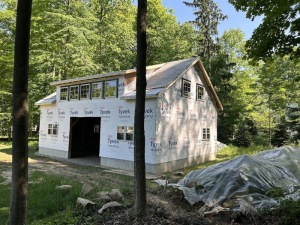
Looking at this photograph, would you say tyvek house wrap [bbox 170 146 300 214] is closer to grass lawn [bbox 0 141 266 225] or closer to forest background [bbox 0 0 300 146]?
grass lawn [bbox 0 141 266 225]

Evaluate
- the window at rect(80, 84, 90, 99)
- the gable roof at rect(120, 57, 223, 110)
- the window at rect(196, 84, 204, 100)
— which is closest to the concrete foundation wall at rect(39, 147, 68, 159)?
the window at rect(80, 84, 90, 99)

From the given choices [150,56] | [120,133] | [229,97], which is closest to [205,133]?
[120,133]

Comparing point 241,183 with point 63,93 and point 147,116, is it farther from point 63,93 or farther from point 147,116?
point 63,93

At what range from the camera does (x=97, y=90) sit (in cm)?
1493

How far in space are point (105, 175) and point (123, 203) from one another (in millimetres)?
4963

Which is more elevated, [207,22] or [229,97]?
[207,22]

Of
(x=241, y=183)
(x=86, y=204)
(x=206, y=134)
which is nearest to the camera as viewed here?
(x=86, y=204)

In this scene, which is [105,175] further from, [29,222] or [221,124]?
[221,124]

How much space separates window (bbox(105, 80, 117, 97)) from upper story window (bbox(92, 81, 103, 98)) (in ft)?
1.43

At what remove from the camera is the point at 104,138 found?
14164 millimetres

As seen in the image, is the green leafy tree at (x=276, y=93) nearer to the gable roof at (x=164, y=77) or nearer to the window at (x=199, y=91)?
the window at (x=199, y=91)

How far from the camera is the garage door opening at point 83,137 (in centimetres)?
1708

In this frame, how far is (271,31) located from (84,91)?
1231 cm

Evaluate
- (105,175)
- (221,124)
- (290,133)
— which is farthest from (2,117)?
(290,133)
